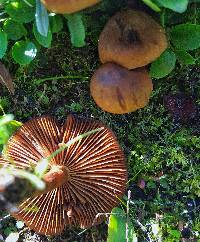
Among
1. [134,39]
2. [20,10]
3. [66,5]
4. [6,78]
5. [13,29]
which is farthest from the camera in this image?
[6,78]

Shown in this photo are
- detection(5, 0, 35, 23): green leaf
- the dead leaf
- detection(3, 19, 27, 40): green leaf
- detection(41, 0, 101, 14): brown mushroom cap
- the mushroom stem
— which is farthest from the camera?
the dead leaf

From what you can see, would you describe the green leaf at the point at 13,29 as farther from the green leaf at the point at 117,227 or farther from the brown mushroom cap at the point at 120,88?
the green leaf at the point at 117,227

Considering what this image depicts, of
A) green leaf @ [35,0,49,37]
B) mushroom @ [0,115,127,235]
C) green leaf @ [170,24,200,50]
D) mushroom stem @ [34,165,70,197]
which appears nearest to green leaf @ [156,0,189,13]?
green leaf @ [170,24,200,50]

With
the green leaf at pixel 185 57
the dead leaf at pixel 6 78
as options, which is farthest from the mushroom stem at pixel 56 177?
the green leaf at pixel 185 57

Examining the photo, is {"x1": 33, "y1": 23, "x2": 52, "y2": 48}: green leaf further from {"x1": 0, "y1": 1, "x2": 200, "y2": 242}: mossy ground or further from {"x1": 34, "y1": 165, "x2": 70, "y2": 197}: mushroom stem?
{"x1": 34, "y1": 165, "x2": 70, "y2": 197}: mushroom stem

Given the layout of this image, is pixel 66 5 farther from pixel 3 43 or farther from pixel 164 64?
pixel 164 64

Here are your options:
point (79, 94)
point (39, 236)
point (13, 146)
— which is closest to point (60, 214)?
point (39, 236)

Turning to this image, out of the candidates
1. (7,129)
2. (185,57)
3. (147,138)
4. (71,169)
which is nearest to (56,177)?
(71,169)
